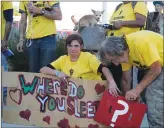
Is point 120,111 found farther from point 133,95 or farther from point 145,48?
point 145,48

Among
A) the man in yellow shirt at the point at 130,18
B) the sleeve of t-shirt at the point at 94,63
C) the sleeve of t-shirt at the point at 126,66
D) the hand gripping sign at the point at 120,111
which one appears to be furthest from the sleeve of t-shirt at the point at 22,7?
the hand gripping sign at the point at 120,111

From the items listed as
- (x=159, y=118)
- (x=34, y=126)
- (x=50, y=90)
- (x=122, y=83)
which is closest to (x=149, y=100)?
(x=159, y=118)

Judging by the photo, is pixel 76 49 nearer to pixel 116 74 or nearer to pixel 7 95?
pixel 116 74

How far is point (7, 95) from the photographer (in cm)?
352

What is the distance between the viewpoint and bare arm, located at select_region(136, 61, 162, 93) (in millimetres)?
2709

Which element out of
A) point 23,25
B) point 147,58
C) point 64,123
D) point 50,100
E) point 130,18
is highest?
point 130,18

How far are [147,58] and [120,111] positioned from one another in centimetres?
50

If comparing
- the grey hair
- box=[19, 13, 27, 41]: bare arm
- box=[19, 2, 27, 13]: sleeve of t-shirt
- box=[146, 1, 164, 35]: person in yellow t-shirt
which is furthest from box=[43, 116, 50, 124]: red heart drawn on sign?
box=[146, 1, 164, 35]: person in yellow t-shirt

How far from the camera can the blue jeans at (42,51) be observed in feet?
12.3

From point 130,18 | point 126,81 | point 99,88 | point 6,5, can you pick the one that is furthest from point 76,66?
point 6,5

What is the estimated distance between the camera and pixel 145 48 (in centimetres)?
268

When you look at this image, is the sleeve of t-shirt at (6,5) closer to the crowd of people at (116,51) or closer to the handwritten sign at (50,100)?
the crowd of people at (116,51)

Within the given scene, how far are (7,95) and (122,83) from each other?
110 centimetres

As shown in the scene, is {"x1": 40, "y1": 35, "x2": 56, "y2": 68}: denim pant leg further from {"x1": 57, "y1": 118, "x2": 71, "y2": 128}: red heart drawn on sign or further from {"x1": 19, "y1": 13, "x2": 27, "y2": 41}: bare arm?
{"x1": 57, "y1": 118, "x2": 71, "y2": 128}: red heart drawn on sign
